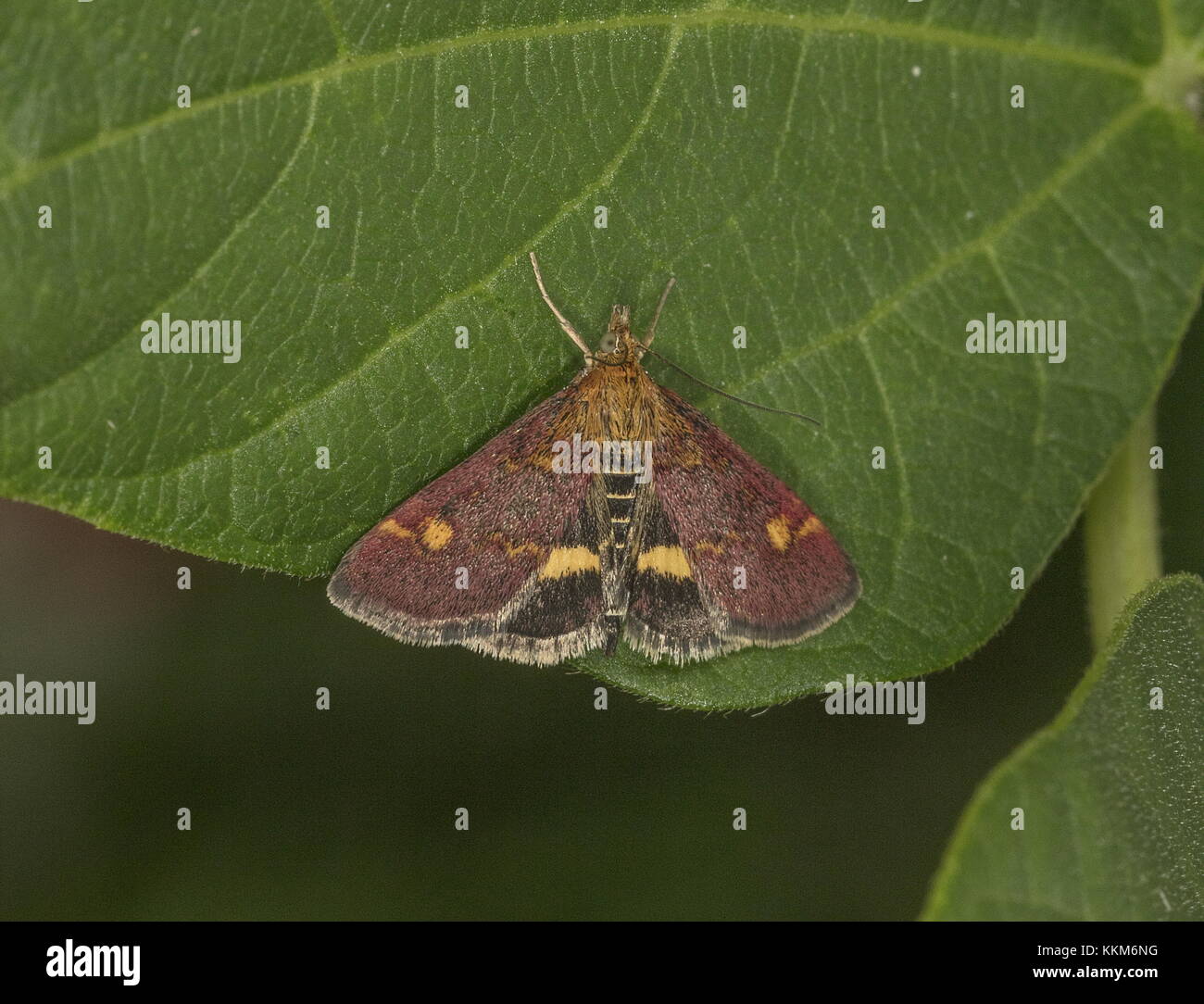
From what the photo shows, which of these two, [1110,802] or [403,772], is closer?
[1110,802]

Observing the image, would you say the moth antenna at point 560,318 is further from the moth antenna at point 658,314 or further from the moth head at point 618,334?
the moth antenna at point 658,314

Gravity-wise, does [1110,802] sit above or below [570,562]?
below

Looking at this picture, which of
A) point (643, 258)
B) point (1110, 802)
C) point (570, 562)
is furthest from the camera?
point (570, 562)

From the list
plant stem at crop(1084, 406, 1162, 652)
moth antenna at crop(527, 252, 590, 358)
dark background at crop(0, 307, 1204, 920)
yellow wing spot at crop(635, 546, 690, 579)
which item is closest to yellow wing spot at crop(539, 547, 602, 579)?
yellow wing spot at crop(635, 546, 690, 579)

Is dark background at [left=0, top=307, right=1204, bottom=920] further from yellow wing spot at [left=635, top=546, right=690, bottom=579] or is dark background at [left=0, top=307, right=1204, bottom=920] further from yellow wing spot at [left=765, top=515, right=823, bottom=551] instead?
yellow wing spot at [left=765, top=515, right=823, bottom=551]

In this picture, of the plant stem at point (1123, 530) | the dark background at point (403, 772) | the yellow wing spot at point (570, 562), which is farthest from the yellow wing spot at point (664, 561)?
the plant stem at point (1123, 530)

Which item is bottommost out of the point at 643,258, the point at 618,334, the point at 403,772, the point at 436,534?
the point at 403,772

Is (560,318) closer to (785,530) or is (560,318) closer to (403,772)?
(785,530)

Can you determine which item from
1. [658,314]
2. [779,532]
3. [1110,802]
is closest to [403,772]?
[779,532]

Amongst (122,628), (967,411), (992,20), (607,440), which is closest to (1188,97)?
(992,20)
